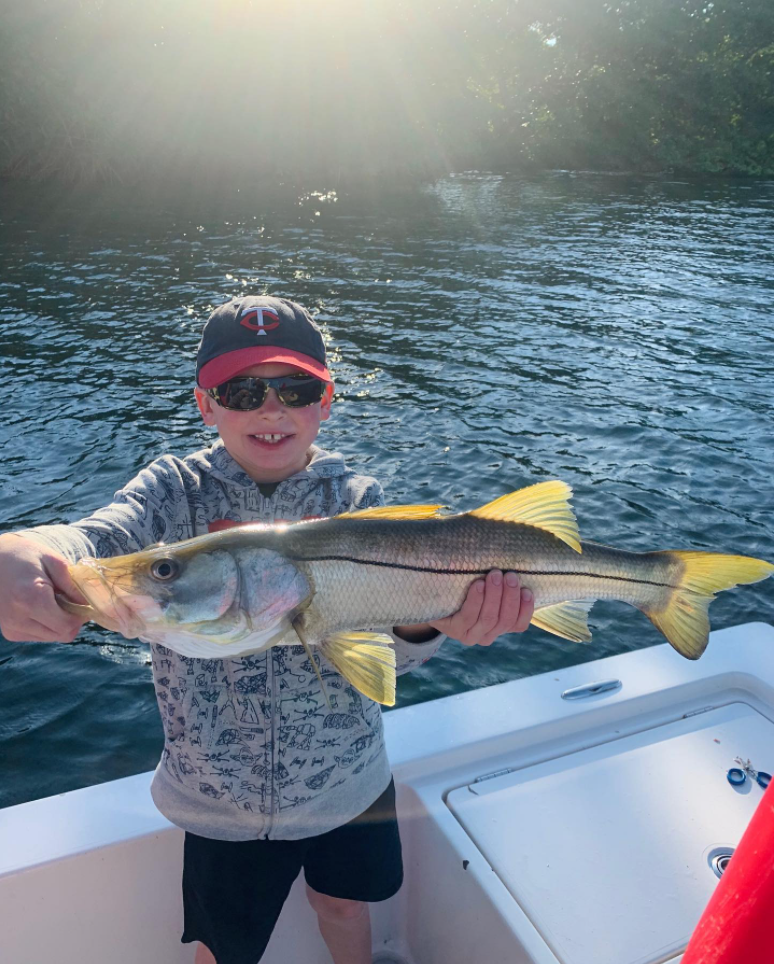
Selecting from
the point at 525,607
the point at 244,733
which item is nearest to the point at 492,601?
the point at 525,607

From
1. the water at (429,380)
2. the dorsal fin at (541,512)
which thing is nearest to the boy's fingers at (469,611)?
the dorsal fin at (541,512)

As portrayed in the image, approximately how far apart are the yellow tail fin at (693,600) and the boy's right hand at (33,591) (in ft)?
6.91

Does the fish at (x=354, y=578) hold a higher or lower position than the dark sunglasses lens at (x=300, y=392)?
lower

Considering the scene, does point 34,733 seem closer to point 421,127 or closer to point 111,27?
point 111,27

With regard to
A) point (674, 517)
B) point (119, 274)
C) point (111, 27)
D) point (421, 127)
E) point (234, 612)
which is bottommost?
point (674, 517)

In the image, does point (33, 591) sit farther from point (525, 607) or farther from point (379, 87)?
point (379, 87)

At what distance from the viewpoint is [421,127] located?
143 ft

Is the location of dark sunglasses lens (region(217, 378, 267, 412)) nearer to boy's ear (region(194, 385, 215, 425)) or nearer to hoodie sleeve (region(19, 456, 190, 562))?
boy's ear (region(194, 385, 215, 425))

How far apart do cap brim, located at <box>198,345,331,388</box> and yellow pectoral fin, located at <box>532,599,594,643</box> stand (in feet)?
4.27

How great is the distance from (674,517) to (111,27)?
39591mm

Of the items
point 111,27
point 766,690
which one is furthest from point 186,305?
point 111,27

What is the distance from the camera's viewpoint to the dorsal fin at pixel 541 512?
2803mm

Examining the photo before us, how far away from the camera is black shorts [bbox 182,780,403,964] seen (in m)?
2.97

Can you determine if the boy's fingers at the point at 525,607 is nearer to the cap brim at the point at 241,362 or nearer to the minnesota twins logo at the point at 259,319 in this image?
the cap brim at the point at 241,362
